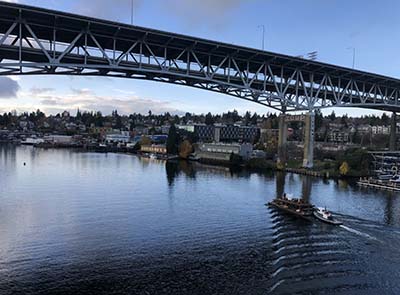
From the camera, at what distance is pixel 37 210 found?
1519 centimetres

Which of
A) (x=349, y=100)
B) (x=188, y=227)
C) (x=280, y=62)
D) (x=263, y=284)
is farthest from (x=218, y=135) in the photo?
(x=263, y=284)

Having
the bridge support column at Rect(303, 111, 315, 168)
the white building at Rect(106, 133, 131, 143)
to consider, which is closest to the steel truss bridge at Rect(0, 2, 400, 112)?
the bridge support column at Rect(303, 111, 315, 168)

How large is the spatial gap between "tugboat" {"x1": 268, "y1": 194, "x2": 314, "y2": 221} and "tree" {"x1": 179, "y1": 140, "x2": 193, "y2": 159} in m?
29.2

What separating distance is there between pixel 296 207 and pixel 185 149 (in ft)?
101

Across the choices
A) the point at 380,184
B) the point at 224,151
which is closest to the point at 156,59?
the point at 380,184

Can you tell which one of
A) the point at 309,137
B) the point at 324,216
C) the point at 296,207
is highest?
the point at 309,137

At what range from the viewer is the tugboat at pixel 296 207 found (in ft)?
51.0

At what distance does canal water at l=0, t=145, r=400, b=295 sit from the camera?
354 inches

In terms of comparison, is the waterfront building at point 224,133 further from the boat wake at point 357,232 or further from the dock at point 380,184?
the boat wake at point 357,232

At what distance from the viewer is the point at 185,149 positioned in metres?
46.4

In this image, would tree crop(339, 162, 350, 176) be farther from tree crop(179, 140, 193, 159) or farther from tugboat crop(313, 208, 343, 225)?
tree crop(179, 140, 193, 159)

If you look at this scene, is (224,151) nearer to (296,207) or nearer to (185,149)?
(185,149)

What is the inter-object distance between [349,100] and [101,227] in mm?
24562

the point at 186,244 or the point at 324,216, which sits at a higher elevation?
the point at 324,216
